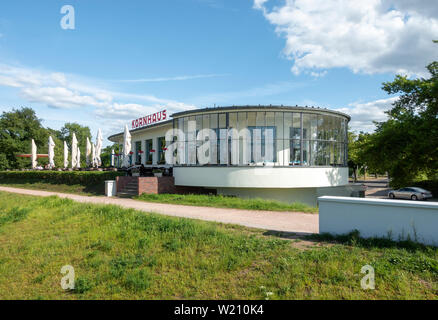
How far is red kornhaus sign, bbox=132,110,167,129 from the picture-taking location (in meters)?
25.3

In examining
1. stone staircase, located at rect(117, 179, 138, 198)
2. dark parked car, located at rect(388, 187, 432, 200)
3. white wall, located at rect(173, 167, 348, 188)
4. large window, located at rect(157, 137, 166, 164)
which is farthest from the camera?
dark parked car, located at rect(388, 187, 432, 200)

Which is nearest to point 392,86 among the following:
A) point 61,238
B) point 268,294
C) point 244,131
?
point 244,131

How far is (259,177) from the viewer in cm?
1516

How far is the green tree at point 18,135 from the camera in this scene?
48.0m

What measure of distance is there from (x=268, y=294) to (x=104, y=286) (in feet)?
9.60

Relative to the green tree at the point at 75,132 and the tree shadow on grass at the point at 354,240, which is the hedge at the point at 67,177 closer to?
the tree shadow on grass at the point at 354,240

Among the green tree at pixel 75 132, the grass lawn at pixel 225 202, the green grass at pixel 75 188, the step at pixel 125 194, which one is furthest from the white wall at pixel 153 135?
the green tree at pixel 75 132

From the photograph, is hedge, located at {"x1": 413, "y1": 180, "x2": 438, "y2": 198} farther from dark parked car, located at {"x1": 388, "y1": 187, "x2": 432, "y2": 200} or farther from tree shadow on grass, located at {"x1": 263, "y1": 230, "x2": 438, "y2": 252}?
tree shadow on grass, located at {"x1": 263, "y1": 230, "x2": 438, "y2": 252}

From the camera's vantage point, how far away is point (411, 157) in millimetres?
17312

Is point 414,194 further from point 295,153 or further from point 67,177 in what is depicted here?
point 67,177

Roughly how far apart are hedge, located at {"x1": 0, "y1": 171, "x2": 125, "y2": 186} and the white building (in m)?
6.55

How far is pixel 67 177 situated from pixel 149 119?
8.86m

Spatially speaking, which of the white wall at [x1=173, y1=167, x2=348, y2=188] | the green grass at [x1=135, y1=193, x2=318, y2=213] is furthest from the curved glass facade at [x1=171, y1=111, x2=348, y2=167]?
the green grass at [x1=135, y1=193, x2=318, y2=213]

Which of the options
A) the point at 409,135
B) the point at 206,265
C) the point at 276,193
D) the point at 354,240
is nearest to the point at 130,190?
the point at 276,193
